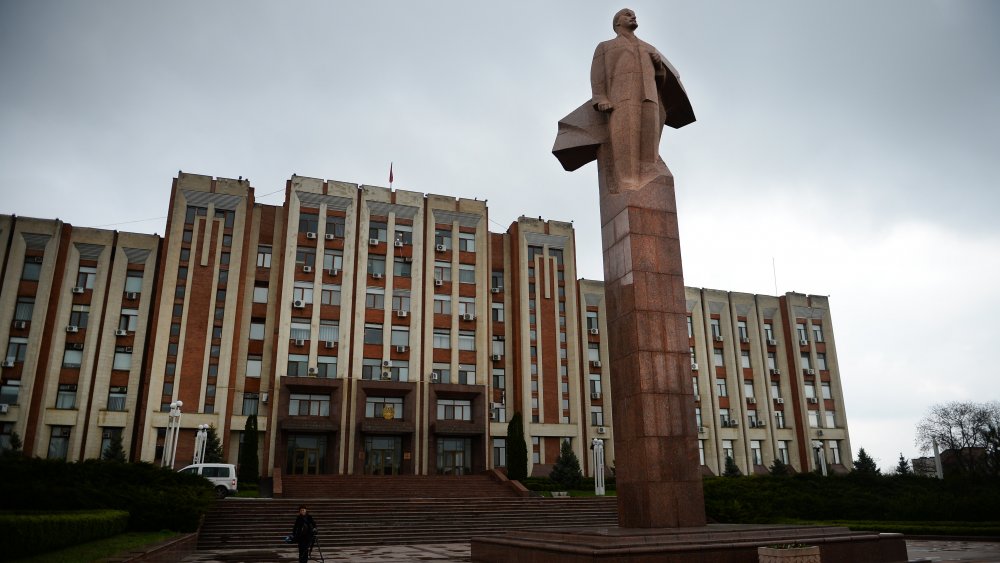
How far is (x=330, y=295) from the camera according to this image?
125 ft

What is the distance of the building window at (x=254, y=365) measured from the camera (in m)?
36.7

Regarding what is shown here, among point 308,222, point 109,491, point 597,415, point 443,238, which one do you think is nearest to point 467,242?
point 443,238

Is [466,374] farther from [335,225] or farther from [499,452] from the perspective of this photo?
[335,225]

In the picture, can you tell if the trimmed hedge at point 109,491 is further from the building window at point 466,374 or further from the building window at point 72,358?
the building window at point 466,374

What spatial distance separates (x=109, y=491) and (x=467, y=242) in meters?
27.7

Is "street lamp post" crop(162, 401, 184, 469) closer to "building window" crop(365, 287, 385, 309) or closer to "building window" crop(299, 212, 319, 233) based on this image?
"building window" crop(365, 287, 385, 309)

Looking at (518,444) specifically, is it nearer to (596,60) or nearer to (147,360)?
(147,360)

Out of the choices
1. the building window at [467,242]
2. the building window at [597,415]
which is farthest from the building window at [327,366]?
the building window at [597,415]

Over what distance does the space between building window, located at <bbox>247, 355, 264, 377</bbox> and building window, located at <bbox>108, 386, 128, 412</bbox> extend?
6.22 metres

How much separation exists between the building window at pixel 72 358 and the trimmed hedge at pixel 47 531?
83.8 ft

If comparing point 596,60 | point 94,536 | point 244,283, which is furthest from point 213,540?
point 244,283

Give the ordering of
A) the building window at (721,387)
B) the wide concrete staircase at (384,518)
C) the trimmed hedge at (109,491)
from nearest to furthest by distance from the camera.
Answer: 1. the trimmed hedge at (109,491)
2. the wide concrete staircase at (384,518)
3. the building window at (721,387)

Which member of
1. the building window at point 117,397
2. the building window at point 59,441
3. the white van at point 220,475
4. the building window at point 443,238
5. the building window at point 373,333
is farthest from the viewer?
the building window at point 443,238

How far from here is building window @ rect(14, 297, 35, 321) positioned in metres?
35.1
